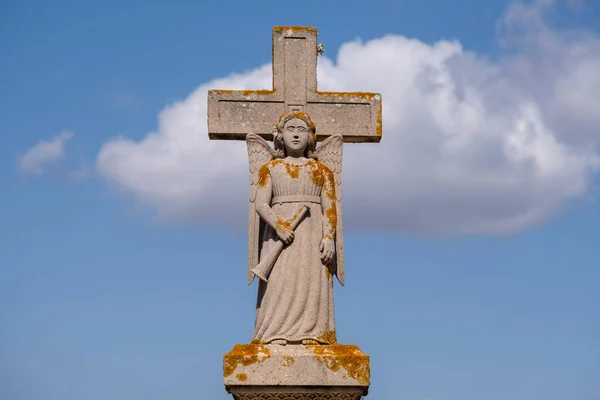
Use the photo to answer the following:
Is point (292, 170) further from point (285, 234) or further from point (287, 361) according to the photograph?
point (287, 361)

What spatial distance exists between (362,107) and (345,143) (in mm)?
543

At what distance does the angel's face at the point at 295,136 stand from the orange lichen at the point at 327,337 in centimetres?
222

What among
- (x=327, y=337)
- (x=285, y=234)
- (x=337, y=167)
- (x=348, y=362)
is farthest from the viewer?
(x=337, y=167)

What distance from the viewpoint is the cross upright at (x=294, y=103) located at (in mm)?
12859

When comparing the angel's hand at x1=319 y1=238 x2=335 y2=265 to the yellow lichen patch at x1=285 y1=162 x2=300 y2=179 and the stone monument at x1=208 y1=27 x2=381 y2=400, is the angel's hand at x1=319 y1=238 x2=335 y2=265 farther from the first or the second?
the yellow lichen patch at x1=285 y1=162 x2=300 y2=179

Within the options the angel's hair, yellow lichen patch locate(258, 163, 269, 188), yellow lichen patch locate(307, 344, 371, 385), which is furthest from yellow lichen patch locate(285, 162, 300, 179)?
yellow lichen patch locate(307, 344, 371, 385)

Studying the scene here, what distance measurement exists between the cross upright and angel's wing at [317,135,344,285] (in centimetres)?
29

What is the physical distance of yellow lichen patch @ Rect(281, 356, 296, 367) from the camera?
11070 millimetres

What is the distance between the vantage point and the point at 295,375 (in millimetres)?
11023

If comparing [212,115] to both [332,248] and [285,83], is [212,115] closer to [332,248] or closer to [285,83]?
[285,83]

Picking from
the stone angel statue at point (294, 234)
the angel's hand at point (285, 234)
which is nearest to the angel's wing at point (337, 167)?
the stone angel statue at point (294, 234)

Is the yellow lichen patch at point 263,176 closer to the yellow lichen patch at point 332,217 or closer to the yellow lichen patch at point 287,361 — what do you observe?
the yellow lichen patch at point 332,217

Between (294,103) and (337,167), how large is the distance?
43.2 inches

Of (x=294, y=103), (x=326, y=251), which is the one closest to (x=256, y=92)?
(x=294, y=103)
